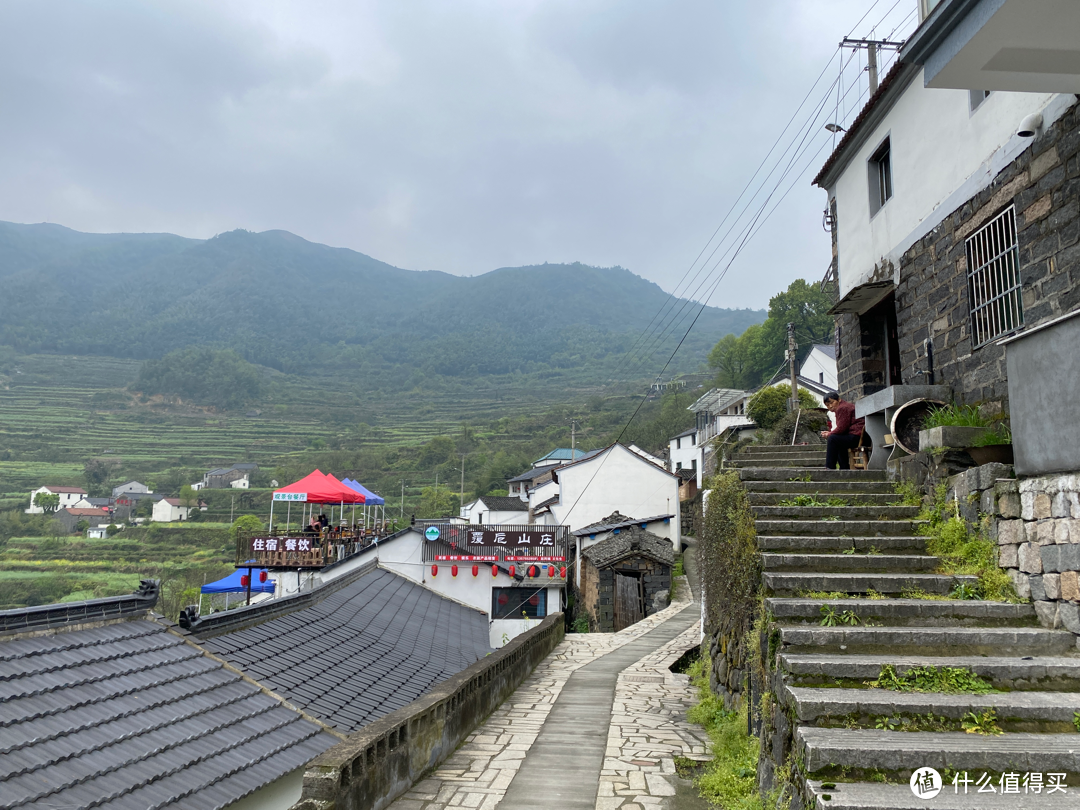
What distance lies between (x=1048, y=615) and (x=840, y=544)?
1.59 m

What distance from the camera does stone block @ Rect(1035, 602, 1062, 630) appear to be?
4.55 meters

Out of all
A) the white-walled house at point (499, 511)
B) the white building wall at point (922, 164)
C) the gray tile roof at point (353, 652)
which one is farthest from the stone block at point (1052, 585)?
the white-walled house at point (499, 511)

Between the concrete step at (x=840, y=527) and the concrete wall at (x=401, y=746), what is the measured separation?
3.18 meters

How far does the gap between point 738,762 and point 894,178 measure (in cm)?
761

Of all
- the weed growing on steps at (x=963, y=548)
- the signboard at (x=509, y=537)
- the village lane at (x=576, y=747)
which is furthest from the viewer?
the signboard at (x=509, y=537)

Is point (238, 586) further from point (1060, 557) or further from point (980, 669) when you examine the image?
point (1060, 557)

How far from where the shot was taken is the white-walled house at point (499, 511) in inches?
1762

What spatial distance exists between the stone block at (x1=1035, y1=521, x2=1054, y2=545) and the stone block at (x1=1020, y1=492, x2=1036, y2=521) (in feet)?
0.30

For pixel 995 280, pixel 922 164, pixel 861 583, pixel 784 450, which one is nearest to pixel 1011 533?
pixel 861 583

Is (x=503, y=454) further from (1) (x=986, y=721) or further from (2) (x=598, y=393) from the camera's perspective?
(1) (x=986, y=721)

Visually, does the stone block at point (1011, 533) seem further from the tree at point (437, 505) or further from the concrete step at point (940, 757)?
the tree at point (437, 505)

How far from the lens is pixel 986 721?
12.3 ft

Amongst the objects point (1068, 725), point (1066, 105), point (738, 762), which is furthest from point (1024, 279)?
point (738, 762)

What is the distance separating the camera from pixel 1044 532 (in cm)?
458
